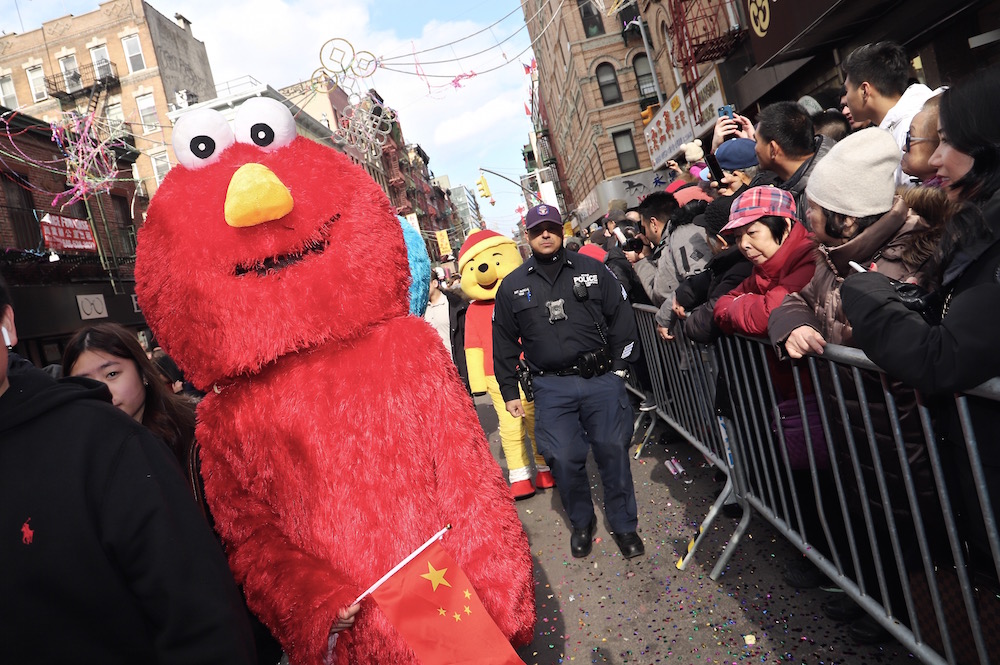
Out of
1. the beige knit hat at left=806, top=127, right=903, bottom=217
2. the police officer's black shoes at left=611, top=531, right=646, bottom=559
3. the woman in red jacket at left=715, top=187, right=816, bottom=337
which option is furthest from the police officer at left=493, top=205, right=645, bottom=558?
the beige knit hat at left=806, top=127, right=903, bottom=217

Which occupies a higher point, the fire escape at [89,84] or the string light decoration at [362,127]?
the fire escape at [89,84]

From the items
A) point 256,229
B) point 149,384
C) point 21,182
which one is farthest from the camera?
point 21,182

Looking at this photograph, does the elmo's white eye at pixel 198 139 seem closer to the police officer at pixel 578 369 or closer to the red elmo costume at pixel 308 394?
the red elmo costume at pixel 308 394

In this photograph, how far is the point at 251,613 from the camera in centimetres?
199

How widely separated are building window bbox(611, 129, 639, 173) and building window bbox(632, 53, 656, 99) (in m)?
1.93

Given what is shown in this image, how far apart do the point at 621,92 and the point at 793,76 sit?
65.3 ft

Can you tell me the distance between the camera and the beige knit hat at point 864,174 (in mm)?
2303

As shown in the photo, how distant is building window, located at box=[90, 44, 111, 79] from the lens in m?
28.2

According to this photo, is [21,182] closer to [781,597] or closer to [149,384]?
[149,384]

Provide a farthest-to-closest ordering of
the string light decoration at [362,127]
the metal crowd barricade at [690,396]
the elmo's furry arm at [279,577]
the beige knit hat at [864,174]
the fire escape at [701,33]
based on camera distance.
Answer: the fire escape at [701,33] → the string light decoration at [362,127] → the metal crowd barricade at [690,396] → the beige knit hat at [864,174] → the elmo's furry arm at [279,577]

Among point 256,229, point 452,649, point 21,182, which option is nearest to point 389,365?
point 256,229

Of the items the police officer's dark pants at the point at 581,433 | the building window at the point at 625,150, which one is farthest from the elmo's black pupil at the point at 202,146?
the building window at the point at 625,150

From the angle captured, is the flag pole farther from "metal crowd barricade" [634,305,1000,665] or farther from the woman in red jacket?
the woman in red jacket

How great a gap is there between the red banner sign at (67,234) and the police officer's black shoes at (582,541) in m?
18.8
